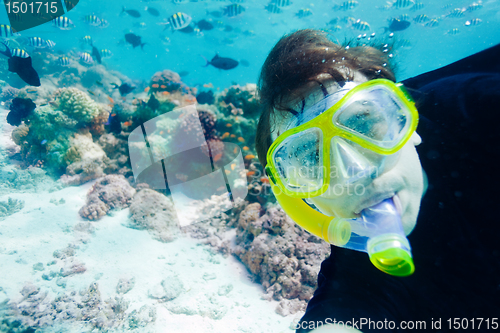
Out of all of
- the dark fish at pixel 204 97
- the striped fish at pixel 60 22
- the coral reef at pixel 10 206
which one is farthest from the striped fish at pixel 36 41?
the coral reef at pixel 10 206

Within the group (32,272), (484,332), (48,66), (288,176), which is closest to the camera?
(484,332)

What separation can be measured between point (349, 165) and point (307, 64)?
0.76 m

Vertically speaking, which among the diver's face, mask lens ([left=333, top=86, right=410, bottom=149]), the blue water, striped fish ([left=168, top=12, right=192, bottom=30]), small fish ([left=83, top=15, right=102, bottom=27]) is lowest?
the blue water

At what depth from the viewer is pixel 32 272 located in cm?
344

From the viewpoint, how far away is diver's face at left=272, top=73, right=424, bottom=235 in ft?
4.12

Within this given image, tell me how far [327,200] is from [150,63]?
8145 cm

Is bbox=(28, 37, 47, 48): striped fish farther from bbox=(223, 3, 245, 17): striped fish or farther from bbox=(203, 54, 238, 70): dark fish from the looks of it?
bbox=(223, 3, 245, 17): striped fish

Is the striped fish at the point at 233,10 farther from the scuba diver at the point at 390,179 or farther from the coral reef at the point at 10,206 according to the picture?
the coral reef at the point at 10,206

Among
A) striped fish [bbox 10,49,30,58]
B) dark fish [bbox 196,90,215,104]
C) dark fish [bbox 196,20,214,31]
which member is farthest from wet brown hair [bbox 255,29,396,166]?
dark fish [bbox 196,20,214,31]

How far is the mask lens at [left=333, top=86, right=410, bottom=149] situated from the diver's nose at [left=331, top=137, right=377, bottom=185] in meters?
0.11

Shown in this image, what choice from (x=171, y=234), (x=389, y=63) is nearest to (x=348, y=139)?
(x=389, y=63)

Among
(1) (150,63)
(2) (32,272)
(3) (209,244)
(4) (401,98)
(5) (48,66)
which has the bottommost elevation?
(1) (150,63)

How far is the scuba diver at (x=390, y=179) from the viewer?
1247 mm

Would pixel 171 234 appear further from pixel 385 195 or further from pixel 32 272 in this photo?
pixel 385 195
